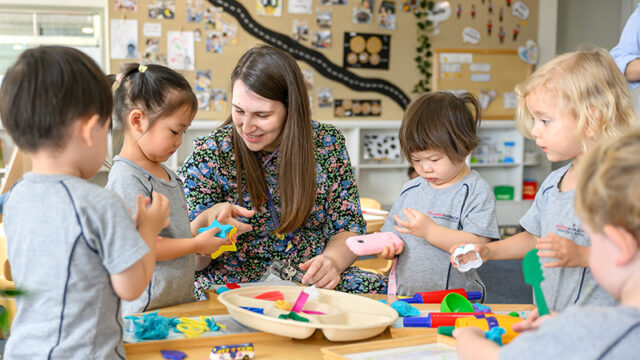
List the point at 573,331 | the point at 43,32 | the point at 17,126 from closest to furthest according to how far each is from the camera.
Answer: the point at 573,331
the point at 17,126
the point at 43,32

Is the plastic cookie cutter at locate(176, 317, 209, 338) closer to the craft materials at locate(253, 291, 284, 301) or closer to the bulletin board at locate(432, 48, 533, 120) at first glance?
the craft materials at locate(253, 291, 284, 301)

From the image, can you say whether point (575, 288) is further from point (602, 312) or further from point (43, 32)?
point (43, 32)

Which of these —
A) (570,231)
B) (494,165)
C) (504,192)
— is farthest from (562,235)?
(504,192)

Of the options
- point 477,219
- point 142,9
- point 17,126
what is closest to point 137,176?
point 17,126

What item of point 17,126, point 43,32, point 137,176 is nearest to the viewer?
point 17,126

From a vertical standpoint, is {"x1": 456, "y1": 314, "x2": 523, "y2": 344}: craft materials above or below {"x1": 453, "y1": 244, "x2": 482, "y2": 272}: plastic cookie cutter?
below

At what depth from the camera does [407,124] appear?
5.61 feet

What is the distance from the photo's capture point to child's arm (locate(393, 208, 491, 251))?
5.17 ft

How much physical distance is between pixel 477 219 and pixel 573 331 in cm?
91

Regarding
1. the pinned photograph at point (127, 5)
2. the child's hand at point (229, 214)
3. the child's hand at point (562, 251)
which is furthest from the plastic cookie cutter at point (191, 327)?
the pinned photograph at point (127, 5)

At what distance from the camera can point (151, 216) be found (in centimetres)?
102

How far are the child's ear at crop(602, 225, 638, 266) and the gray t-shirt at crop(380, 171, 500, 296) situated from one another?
846 millimetres

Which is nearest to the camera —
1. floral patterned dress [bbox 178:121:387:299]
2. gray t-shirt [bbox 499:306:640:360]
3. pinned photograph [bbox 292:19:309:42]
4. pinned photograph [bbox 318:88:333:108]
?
gray t-shirt [bbox 499:306:640:360]

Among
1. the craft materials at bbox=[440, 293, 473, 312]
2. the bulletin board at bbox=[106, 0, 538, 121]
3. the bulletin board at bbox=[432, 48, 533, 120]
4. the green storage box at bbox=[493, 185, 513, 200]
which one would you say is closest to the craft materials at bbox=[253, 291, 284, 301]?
the craft materials at bbox=[440, 293, 473, 312]
